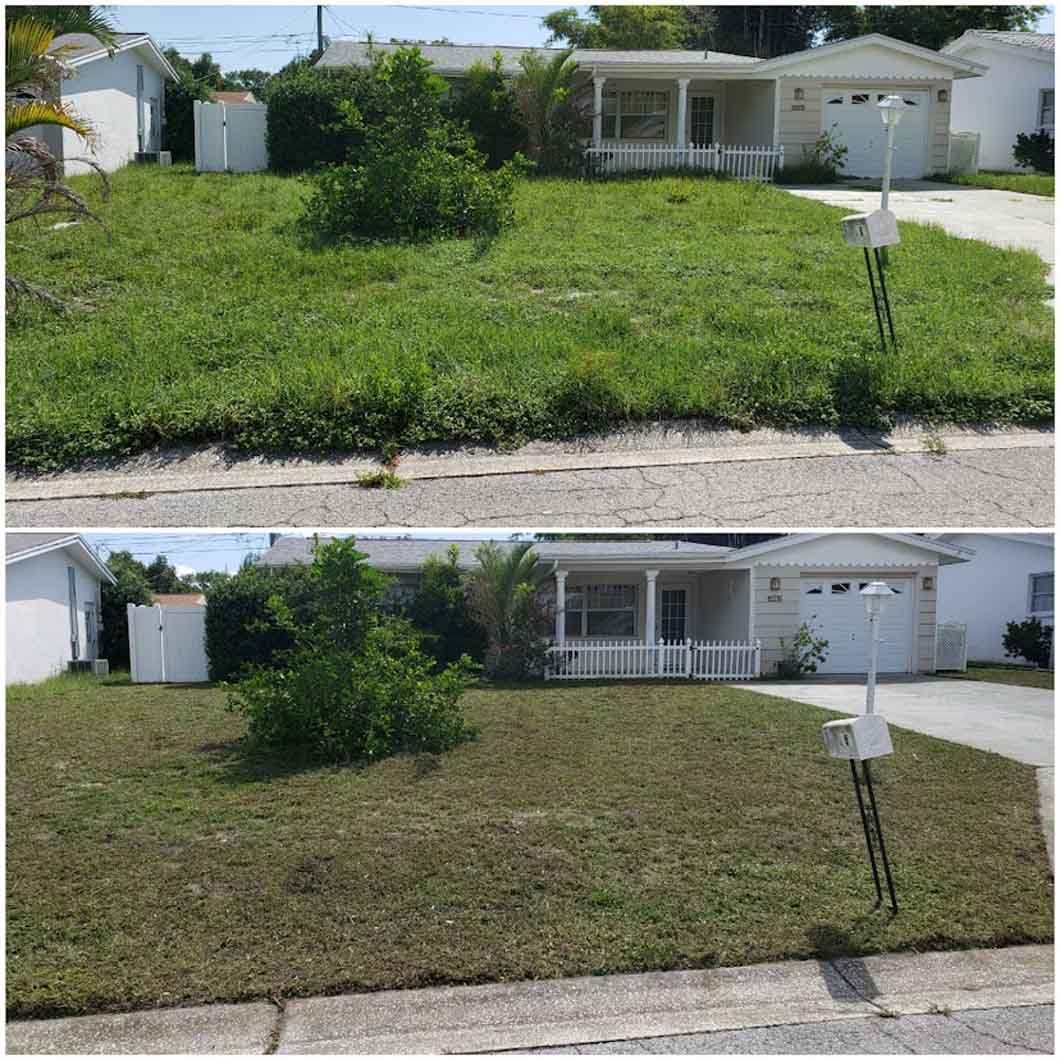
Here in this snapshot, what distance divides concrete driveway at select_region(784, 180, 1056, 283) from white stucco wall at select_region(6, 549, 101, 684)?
1161cm

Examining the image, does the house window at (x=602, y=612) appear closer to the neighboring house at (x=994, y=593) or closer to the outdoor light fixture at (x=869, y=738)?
the neighboring house at (x=994, y=593)

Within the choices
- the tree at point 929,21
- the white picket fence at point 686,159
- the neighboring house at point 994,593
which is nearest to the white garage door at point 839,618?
the neighboring house at point 994,593

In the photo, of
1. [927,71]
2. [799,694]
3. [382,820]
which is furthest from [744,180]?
[382,820]

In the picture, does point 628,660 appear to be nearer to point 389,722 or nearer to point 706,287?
point 706,287

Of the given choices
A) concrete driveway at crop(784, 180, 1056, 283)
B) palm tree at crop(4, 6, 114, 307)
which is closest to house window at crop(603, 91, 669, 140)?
concrete driveway at crop(784, 180, 1056, 283)

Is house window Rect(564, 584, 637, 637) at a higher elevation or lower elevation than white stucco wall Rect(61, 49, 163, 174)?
lower

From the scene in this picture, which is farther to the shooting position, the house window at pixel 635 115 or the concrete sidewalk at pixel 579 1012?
the house window at pixel 635 115

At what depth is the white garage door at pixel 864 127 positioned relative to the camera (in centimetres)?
2073

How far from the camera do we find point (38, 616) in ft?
49.9

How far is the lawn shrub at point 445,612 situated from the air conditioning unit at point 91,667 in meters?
4.77

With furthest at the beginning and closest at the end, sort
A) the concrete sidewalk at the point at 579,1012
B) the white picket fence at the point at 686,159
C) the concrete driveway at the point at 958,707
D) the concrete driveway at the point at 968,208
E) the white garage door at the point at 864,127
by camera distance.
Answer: the white garage door at the point at 864,127 → the white picket fence at the point at 686,159 → the concrete driveway at the point at 968,208 → the concrete driveway at the point at 958,707 → the concrete sidewalk at the point at 579,1012

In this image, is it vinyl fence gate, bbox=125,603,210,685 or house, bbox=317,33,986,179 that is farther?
house, bbox=317,33,986,179

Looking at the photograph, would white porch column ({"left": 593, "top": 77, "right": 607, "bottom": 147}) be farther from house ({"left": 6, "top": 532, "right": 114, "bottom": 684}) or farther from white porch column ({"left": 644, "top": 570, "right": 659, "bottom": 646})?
house ({"left": 6, "top": 532, "right": 114, "bottom": 684})

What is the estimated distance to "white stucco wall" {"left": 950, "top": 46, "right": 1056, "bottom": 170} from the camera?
26.3m
